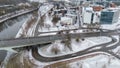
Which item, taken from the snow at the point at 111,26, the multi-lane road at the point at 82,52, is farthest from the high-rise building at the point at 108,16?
the multi-lane road at the point at 82,52

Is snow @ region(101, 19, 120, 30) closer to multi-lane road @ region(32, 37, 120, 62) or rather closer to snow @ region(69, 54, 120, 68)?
multi-lane road @ region(32, 37, 120, 62)

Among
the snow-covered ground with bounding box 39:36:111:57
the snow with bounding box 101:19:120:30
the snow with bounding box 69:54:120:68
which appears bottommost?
the snow with bounding box 101:19:120:30

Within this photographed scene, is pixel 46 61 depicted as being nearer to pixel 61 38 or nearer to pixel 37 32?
pixel 61 38

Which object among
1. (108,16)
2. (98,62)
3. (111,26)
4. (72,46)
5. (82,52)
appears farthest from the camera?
(108,16)

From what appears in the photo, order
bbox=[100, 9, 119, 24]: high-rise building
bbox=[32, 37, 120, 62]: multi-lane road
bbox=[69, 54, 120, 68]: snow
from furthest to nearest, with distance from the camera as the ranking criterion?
1. bbox=[100, 9, 119, 24]: high-rise building
2. bbox=[32, 37, 120, 62]: multi-lane road
3. bbox=[69, 54, 120, 68]: snow

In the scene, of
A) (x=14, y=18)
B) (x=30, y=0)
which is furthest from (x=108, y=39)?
(x=30, y=0)

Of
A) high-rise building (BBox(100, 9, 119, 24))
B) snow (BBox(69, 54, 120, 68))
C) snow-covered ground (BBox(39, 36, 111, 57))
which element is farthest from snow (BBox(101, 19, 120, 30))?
snow (BBox(69, 54, 120, 68))

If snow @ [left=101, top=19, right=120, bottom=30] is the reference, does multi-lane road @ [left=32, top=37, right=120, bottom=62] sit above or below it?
above

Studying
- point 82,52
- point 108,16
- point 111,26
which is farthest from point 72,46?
point 108,16

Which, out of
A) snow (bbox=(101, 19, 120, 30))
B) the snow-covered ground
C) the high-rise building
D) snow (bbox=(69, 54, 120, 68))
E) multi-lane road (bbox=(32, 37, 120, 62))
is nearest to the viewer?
snow (bbox=(69, 54, 120, 68))

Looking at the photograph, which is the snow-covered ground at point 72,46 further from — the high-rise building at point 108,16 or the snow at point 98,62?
the high-rise building at point 108,16

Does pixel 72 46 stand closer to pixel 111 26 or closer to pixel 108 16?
pixel 111 26

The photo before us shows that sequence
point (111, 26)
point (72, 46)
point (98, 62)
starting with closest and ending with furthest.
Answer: point (98, 62), point (72, 46), point (111, 26)
